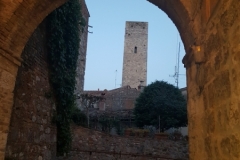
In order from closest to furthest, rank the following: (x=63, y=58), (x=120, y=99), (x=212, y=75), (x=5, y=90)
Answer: (x=212, y=75)
(x=5, y=90)
(x=63, y=58)
(x=120, y=99)

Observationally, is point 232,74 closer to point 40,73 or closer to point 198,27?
point 198,27

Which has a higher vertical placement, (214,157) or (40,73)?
(40,73)

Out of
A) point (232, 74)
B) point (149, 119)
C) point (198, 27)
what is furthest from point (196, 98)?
point (149, 119)

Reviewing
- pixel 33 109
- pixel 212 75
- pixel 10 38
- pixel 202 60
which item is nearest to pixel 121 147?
Result: pixel 33 109

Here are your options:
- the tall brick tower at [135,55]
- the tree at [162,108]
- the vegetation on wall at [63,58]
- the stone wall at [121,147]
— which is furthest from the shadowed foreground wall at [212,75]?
the tall brick tower at [135,55]

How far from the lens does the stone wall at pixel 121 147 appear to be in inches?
410

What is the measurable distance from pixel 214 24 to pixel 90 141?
8.83 m

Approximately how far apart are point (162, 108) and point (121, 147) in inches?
203

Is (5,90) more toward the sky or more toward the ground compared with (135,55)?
more toward the ground

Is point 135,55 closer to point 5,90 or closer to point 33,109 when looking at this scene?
point 33,109

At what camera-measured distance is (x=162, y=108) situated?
1509cm

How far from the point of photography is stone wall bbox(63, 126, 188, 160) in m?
10.4

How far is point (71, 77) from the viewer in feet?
23.1

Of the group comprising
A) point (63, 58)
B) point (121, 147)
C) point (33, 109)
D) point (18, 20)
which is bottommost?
point (121, 147)
